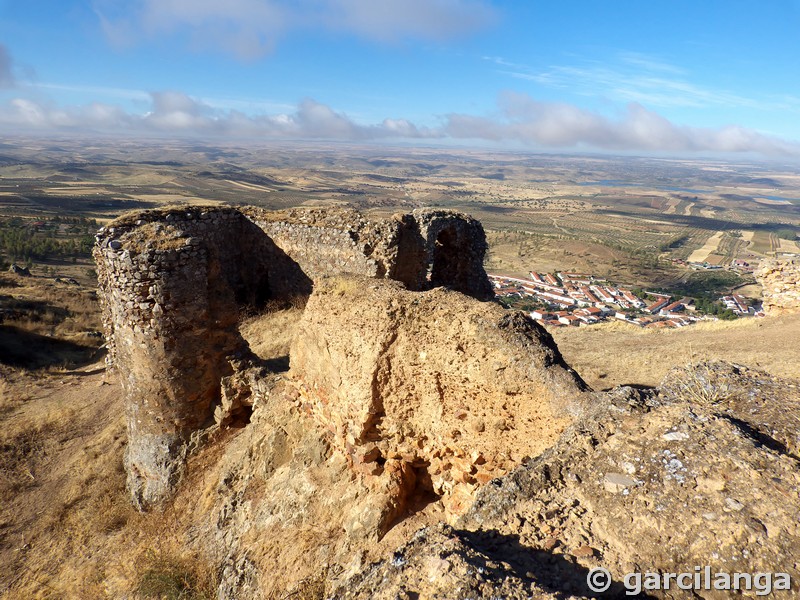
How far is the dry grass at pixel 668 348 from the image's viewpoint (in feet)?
39.4

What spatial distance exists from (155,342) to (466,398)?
5.54 m

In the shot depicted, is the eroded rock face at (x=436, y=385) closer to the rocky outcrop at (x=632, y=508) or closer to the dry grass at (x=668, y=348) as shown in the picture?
the rocky outcrop at (x=632, y=508)

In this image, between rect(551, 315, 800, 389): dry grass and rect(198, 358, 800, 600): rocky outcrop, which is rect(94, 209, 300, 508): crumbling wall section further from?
rect(551, 315, 800, 389): dry grass

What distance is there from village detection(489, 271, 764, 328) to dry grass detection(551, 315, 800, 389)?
9518mm

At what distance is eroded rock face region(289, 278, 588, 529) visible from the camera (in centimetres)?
519

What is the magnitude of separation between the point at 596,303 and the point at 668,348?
23.9 m

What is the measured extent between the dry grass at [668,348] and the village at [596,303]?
952 centimetres

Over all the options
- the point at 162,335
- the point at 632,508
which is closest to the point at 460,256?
the point at 162,335

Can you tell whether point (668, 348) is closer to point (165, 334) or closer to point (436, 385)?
point (436, 385)

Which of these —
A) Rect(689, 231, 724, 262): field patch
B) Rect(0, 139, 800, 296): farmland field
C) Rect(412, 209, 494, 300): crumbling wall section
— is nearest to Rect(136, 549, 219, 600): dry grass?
Rect(412, 209, 494, 300): crumbling wall section

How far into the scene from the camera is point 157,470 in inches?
330

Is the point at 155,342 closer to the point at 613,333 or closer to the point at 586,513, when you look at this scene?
the point at 586,513

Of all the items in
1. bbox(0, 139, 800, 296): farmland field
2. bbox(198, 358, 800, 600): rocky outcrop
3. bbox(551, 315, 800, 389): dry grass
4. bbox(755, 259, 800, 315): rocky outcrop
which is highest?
bbox(198, 358, 800, 600): rocky outcrop

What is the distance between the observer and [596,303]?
36656 mm
